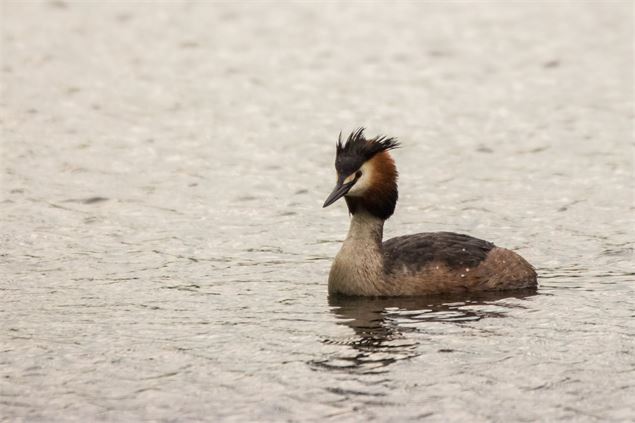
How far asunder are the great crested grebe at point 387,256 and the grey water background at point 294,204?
228 mm

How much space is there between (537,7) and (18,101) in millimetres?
13923

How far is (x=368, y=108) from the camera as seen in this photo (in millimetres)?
25422

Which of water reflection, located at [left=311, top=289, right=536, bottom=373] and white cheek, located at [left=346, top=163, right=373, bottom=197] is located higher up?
white cheek, located at [left=346, top=163, right=373, bottom=197]

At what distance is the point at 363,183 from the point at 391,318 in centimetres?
170

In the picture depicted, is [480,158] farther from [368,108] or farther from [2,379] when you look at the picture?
[2,379]

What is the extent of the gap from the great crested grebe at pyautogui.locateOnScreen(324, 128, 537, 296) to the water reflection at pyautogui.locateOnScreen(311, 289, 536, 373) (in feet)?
0.44

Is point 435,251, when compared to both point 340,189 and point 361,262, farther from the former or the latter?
point 340,189

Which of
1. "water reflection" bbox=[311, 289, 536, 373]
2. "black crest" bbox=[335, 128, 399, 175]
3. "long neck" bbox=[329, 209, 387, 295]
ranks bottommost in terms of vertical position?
"water reflection" bbox=[311, 289, 536, 373]

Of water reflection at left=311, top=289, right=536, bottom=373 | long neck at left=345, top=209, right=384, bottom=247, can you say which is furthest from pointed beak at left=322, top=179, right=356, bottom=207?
water reflection at left=311, top=289, right=536, bottom=373

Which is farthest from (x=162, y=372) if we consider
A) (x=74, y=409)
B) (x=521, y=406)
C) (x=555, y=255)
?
(x=555, y=255)

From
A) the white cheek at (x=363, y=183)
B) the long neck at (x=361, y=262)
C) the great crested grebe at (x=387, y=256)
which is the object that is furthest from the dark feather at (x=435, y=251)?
the white cheek at (x=363, y=183)

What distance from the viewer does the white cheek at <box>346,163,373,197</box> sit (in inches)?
608

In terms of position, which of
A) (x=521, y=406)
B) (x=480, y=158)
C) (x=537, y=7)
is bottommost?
(x=521, y=406)

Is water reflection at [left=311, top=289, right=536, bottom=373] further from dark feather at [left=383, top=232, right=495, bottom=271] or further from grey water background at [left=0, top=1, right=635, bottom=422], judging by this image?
dark feather at [left=383, top=232, right=495, bottom=271]
